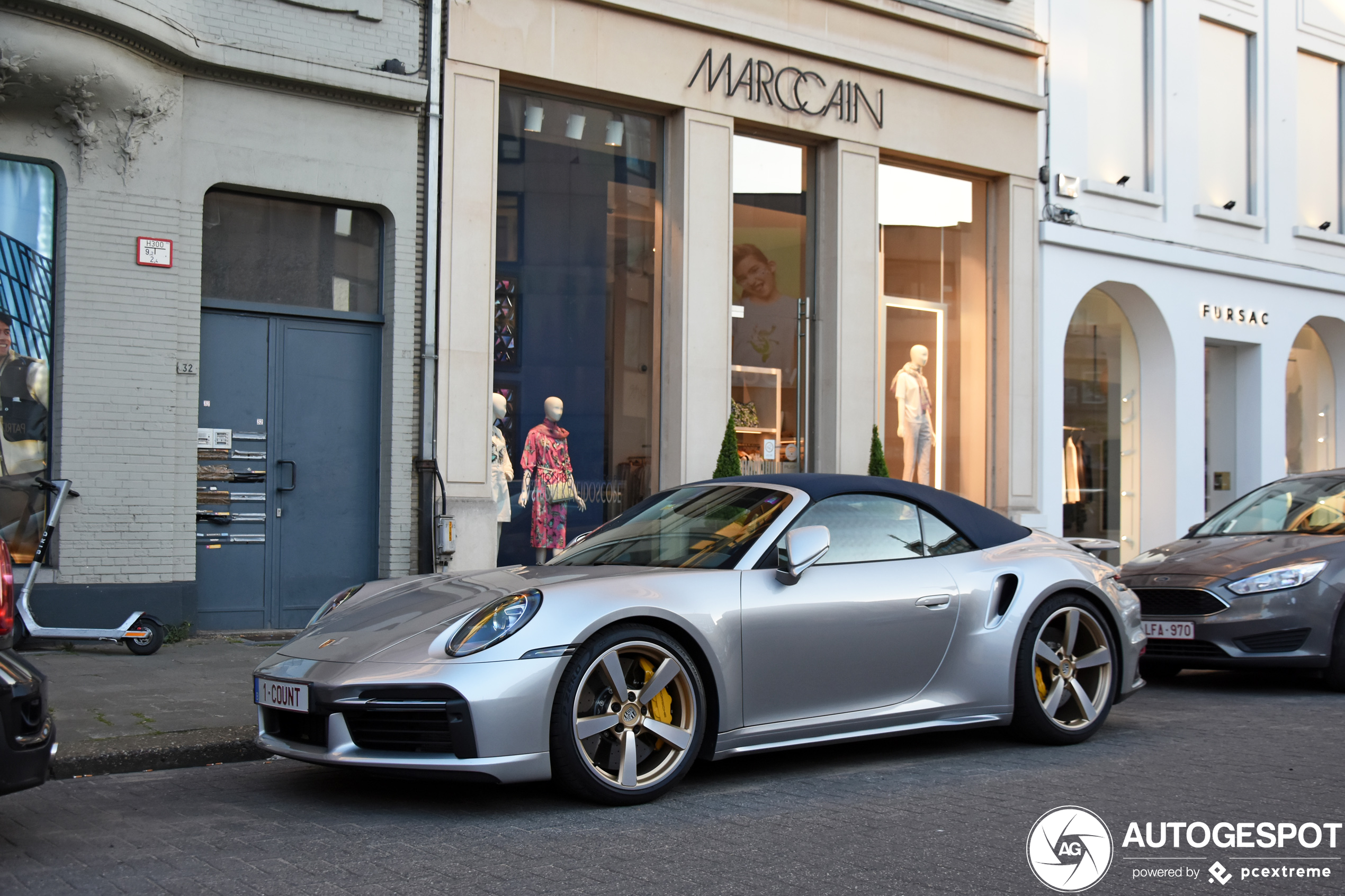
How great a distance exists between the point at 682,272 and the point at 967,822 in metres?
8.89

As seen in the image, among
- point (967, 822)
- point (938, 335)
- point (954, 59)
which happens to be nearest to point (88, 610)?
point (967, 822)

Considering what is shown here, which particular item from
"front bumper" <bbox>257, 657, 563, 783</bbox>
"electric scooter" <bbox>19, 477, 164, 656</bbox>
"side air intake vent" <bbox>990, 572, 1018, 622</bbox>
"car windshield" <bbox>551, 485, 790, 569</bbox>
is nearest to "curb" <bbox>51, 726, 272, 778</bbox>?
"front bumper" <bbox>257, 657, 563, 783</bbox>

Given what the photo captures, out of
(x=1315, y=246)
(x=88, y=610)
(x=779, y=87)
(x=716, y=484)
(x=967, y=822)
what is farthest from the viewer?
(x=1315, y=246)

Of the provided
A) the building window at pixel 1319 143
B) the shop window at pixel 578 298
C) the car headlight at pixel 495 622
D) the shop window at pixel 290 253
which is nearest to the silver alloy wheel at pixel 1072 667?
the car headlight at pixel 495 622

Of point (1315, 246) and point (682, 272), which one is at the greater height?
point (1315, 246)

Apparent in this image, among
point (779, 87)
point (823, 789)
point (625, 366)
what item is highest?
point (779, 87)

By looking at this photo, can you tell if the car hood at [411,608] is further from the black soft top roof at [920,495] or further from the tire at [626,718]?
the black soft top roof at [920,495]

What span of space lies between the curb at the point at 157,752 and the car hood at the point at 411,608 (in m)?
0.69

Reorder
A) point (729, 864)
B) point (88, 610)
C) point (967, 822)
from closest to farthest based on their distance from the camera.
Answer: point (729, 864) < point (967, 822) < point (88, 610)

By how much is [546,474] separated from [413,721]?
7.64 m

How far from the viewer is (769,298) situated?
45.3 feet

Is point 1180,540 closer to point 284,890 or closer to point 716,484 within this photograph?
point 716,484

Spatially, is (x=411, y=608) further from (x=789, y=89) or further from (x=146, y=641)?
(x=789, y=89)

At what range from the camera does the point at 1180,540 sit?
32.1 ft
